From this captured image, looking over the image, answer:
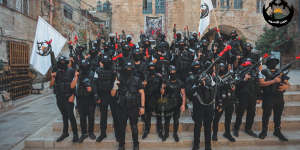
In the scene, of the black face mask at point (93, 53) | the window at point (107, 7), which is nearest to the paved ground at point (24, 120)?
the black face mask at point (93, 53)

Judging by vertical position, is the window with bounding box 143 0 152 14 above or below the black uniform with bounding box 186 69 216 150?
above

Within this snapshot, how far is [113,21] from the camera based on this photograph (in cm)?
2361

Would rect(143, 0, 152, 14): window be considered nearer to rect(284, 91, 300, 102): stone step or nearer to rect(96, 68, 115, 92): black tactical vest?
rect(284, 91, 300, 102): stone step

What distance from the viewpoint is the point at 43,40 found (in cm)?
636

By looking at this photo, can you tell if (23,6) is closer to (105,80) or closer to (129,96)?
(105,80)

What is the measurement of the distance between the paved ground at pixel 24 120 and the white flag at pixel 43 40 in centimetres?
216

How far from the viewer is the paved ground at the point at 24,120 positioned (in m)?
6.23

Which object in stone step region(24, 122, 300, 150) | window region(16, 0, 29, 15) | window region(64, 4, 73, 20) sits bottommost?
stone step region(24, 122, 300, 150)

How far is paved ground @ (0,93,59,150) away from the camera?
623cm

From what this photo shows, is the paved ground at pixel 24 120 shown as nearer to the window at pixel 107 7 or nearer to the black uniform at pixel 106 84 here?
the black uniform at pixel 106 84

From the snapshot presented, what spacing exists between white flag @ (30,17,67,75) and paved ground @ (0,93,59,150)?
216cm

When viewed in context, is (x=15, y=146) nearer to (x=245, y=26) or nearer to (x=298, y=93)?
(x=298, y=93)

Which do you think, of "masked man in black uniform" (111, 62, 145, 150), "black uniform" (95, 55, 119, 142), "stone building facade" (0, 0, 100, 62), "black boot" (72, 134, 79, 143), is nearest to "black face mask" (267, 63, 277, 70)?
"masked man in black uniform" (111, 62, 145, 150)

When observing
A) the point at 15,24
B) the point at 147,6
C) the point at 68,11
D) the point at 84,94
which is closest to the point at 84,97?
the point at 84,94
